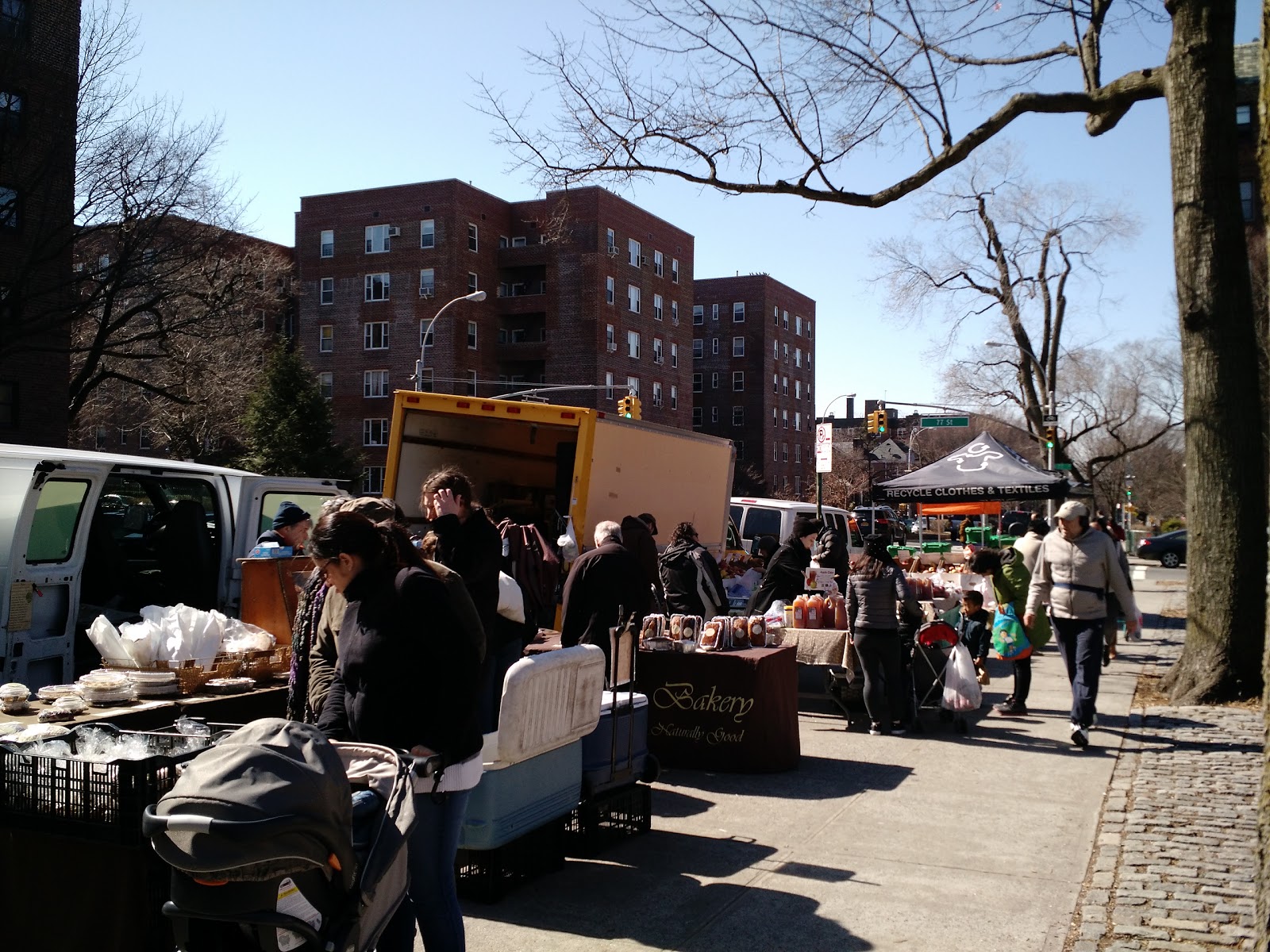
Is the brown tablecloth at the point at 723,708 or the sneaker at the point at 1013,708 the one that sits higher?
the brown tablecloth at the point at 723,708

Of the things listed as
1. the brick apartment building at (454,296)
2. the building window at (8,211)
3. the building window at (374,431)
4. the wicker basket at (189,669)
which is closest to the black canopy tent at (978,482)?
the wicker basket at (189,669)

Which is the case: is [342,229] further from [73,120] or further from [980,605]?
[980,605]

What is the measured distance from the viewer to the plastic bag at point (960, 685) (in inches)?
381

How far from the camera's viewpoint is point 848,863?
6219 millimetres

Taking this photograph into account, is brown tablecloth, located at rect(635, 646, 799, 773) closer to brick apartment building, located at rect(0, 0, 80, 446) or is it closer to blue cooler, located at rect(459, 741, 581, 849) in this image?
blue cooler, located at rect(459, 741, 581, 849)

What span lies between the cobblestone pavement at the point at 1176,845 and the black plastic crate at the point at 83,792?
3.96m

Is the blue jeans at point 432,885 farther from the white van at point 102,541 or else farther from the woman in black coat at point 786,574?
the woman in black coat at point 786,574

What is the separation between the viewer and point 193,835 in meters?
2.77

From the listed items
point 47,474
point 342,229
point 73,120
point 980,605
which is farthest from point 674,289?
point 47,474

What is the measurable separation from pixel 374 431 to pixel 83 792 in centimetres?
Result: 5788

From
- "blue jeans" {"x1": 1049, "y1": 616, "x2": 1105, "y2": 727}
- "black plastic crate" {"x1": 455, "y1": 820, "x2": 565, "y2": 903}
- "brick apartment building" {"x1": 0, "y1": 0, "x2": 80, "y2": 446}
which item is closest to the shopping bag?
"blue jeans" {"x1": 1049, "y1": 616, "x2": 1105, "y2": 727}

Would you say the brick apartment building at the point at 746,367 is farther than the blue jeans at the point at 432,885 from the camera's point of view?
Yes

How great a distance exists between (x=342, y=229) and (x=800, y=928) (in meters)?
59.5

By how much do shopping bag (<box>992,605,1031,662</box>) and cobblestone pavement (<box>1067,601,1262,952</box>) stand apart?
1173mm
